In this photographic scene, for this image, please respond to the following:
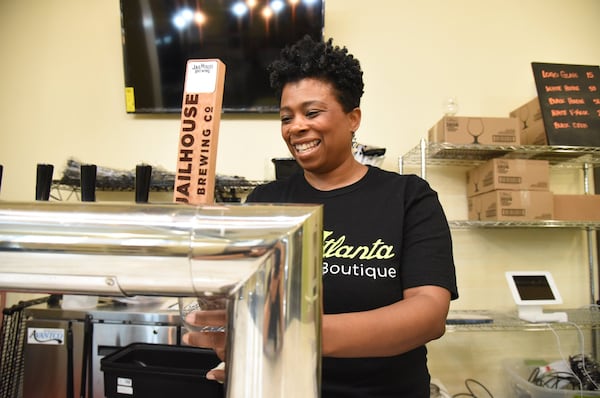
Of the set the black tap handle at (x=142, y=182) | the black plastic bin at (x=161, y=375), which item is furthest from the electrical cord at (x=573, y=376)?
the black tap handle at (x=142, y=182)

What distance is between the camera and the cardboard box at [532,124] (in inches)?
76.9

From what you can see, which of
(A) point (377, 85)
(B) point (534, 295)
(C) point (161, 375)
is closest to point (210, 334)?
(C) point (161, 375)

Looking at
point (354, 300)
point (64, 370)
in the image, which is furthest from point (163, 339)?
point (354, 300)

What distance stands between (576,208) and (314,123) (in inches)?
65.6

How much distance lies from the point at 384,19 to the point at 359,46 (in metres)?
0.22

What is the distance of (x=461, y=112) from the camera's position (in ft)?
7.39

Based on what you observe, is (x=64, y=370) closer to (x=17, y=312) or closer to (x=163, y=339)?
(x=17, y=312)

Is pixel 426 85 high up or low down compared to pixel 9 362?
up

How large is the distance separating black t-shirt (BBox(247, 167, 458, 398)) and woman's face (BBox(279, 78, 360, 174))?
15 cm

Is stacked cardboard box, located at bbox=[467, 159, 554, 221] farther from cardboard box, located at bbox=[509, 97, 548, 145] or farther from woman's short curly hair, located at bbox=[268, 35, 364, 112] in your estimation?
woman's short curly hair, located at bbox=[268, 35, 364, 112]

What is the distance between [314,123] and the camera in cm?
98

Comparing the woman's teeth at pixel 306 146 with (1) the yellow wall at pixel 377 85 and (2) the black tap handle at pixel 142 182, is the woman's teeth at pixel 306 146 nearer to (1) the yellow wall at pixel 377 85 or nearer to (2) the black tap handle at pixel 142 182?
(2) the black tap handle at pixel 142 182

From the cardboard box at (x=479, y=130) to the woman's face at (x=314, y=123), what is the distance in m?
1.05

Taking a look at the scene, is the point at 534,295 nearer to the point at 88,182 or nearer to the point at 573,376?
the point at 573,376
